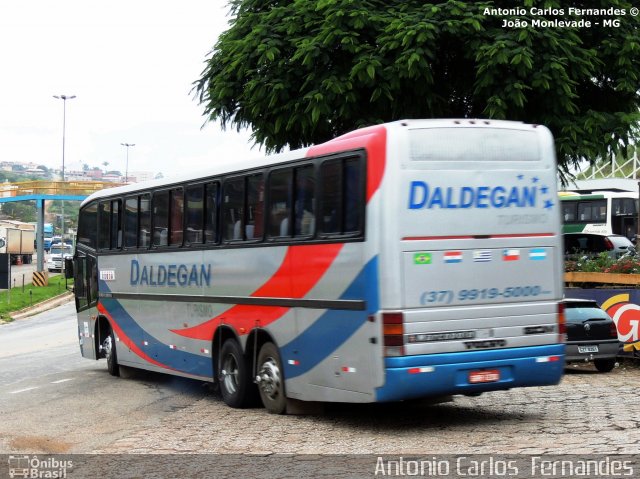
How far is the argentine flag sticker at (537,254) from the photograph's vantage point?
39.8 ft

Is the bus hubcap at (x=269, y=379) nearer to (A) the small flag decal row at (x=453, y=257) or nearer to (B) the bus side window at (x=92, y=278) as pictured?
(A) the small flag decal row at (x=453, y=257)

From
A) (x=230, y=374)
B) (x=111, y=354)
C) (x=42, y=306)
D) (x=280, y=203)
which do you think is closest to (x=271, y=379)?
(x=230, y=374)

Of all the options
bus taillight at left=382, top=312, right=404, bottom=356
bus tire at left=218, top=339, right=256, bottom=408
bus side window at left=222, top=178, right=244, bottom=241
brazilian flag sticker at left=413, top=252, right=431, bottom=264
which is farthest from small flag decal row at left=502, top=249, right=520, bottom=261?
bus tire at left=218, top=339, right=256, bottom=408

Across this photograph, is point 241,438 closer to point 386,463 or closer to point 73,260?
point 386,463

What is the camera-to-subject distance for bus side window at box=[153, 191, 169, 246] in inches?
679

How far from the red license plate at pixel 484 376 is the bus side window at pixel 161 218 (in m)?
7.05

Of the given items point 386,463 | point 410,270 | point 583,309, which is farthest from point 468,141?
point 583,309

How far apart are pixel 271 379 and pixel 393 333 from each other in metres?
2.92

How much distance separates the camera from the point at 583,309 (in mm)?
19203

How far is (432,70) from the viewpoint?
23.2 meters

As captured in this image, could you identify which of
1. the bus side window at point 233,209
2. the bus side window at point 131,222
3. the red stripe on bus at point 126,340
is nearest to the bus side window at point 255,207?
the bus side window at point 233,209

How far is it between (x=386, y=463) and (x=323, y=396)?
2.92 m

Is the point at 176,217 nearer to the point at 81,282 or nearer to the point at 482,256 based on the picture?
the point at 81,282

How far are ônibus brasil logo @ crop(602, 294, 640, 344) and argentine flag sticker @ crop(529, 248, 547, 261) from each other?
8157 millimetres
